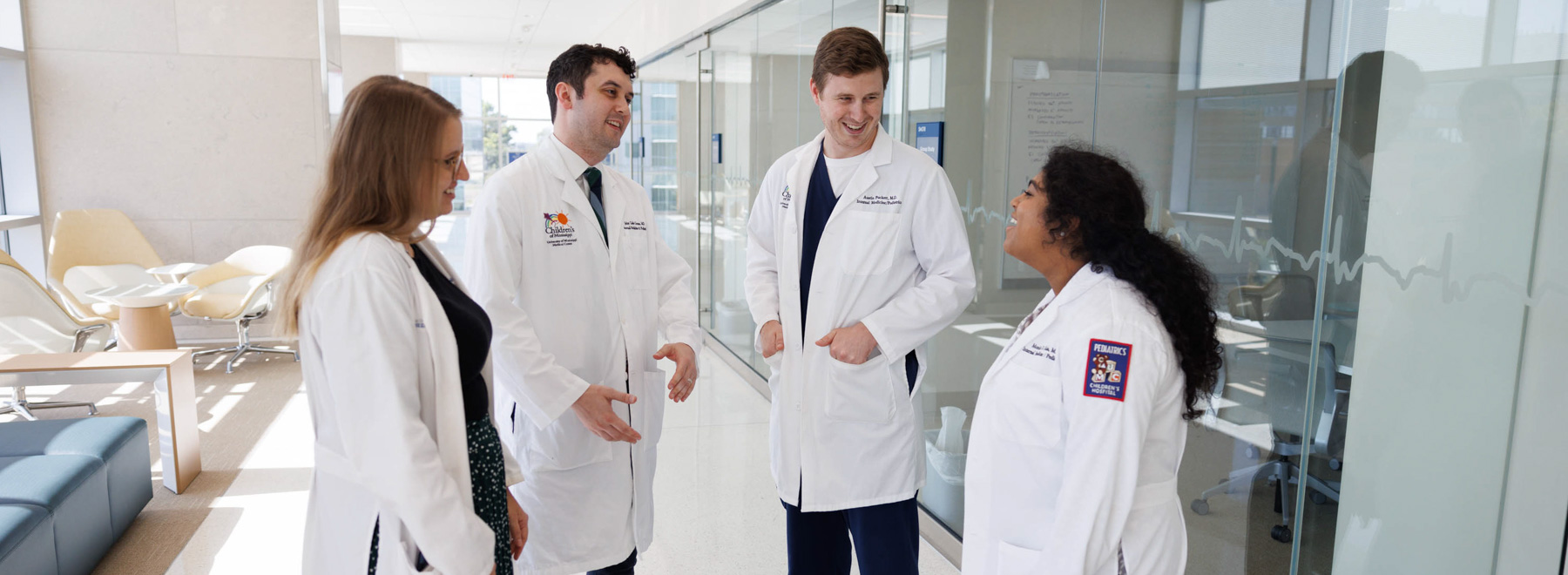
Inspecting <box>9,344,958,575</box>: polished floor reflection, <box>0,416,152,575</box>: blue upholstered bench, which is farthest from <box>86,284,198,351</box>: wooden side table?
<box>0,416,152,575</box>: blue upholstered bench

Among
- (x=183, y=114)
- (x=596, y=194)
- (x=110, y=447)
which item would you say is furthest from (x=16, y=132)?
(x=596, y=194)

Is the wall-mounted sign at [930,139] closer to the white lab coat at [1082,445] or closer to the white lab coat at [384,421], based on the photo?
the white lab coat at [1082,445]

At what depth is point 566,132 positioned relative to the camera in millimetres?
2293

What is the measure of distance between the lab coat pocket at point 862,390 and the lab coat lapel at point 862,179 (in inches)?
15.3

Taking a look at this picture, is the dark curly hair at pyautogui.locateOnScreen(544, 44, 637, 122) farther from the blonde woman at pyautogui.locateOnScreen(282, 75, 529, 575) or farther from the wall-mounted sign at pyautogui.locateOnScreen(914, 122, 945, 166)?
the wall-mounted sign at pyautogui.locateOnScreen(914, 122, 945, 166)

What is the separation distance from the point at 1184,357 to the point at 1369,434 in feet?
2.23

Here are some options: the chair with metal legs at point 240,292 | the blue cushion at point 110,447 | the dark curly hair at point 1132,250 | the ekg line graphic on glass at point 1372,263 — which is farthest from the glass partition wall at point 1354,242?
the chair with metal legs at point 240,292

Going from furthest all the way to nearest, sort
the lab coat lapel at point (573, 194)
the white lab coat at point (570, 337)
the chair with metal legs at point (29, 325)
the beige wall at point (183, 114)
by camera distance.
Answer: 1. the beige wall at point (183, 114)
2. the chair with metal legs at point (29, 325)
3. the lab coat lapel at point (573, 194)
4. the white lab coat at point (570, 337)

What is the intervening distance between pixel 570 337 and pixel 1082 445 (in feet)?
4.24

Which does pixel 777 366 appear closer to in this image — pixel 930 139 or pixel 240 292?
pixel 930 139

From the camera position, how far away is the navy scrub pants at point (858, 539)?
7.74ft

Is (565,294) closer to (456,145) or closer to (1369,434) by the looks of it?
(456,145)

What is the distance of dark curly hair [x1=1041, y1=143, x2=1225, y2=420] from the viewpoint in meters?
1.44

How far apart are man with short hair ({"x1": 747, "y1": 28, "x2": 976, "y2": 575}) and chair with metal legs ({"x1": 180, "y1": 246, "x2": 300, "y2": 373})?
16.3 feet
